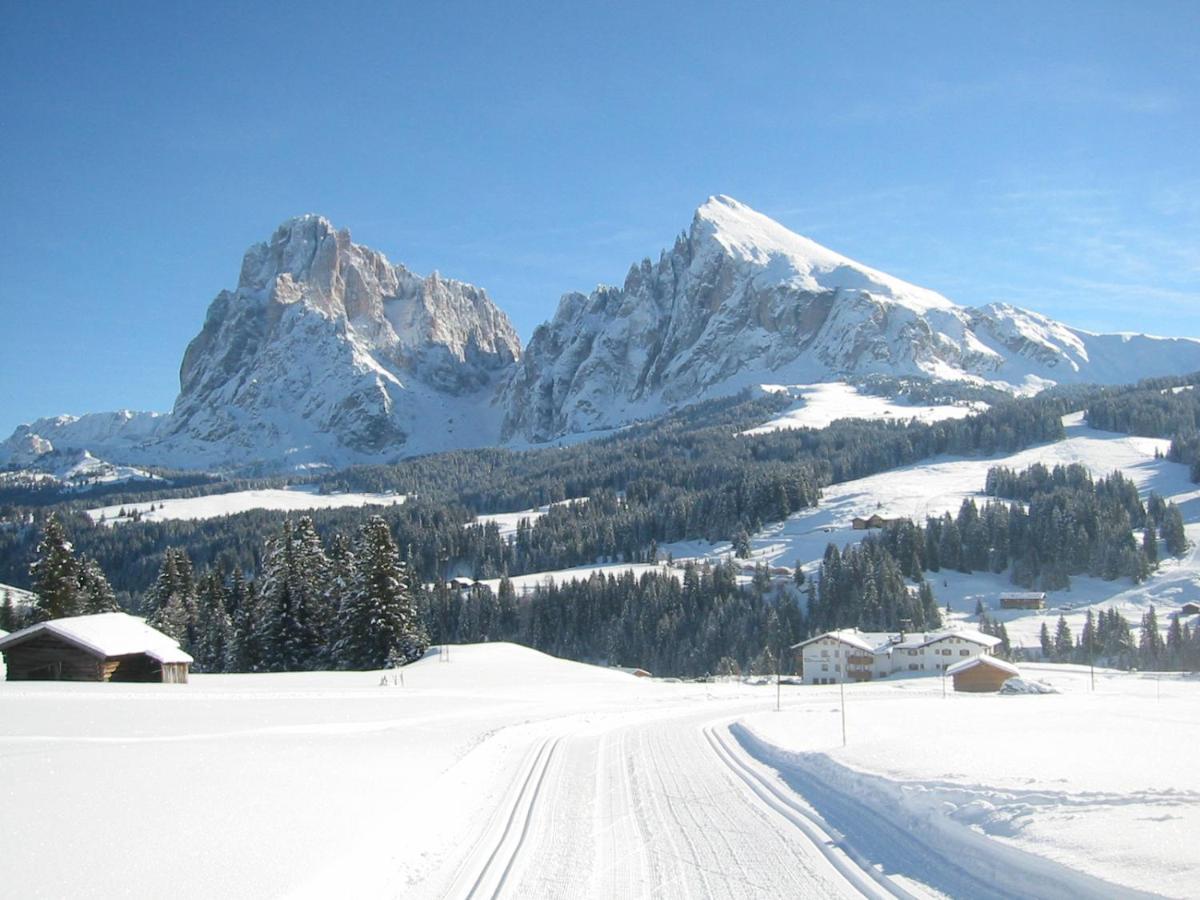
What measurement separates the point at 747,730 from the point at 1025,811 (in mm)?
17297

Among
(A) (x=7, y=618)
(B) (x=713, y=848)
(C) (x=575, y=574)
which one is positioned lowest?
(B) (x=713, y=848)

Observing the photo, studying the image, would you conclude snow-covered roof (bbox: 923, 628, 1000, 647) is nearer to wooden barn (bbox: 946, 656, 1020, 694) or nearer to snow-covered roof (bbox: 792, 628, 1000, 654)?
snow-covered roof (bbox: 792, 628, 1000, 654)

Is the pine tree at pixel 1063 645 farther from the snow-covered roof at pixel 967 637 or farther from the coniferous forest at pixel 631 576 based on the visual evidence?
the snow-covered roof at pixel 967 637

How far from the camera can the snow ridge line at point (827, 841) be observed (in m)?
11.0

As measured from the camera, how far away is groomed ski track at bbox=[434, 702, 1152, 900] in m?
11.0

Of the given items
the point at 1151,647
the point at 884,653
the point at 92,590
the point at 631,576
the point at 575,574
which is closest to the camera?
the point at 92,590

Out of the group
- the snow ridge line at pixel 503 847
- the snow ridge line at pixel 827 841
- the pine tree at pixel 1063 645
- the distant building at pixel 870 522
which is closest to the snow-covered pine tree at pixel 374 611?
the snow ridge line at pixel 503 847

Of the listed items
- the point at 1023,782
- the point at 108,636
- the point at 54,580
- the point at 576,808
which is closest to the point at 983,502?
the point at 54,580

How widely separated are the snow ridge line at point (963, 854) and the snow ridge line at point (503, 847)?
462cm

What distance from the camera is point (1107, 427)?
19838cm

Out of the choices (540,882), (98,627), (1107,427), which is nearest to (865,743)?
(540,882)

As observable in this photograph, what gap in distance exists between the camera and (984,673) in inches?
2736

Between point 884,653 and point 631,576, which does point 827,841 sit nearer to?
point 884,653

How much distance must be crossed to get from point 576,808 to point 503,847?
3.34 m
